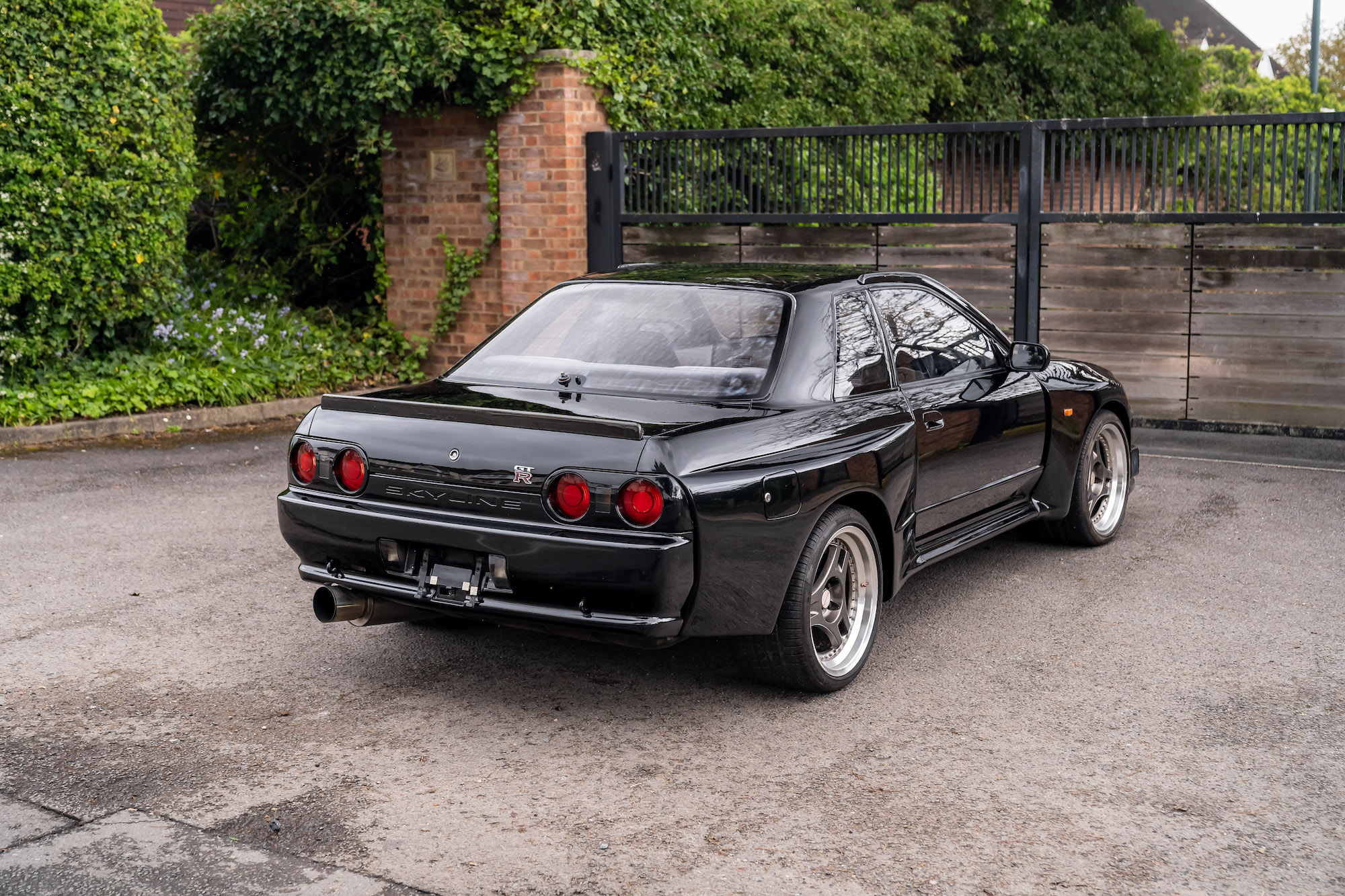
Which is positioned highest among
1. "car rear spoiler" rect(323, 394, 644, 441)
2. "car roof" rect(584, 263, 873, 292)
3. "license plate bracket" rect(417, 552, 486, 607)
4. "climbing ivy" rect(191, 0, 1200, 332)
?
"climbing ivy" rect(191, 0, 1200, 332)

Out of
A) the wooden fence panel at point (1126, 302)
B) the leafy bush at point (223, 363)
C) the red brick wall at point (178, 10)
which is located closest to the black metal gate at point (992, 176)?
the wooden fence panel at point (1126, 302)

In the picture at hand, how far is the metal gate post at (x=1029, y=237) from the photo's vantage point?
10.3 m

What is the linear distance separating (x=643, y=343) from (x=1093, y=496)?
3018 millimetres

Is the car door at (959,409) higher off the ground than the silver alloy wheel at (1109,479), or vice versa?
the car door at (959,409)

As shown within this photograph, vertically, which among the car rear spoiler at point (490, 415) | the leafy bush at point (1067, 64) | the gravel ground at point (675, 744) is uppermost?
the leafy bush at point (1067, 64)

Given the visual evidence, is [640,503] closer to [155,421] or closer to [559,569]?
[559,569]

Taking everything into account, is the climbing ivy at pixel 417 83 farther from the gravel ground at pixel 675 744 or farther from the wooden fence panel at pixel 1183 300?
the gravel ground at pixel 675 744

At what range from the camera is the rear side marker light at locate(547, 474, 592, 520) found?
426cm

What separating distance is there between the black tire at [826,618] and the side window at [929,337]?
2.77 feet

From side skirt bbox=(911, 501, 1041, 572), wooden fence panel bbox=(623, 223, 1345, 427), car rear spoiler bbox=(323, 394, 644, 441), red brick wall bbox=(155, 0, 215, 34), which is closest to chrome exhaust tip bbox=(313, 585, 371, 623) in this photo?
car rear spoiler bbox=(323, 394, 644, 441)

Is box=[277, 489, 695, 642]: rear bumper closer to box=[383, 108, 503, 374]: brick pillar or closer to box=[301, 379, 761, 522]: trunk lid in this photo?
box=[301, 379, 761, 522]: trunk lid

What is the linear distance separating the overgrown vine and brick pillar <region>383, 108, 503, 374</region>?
0.06 meters

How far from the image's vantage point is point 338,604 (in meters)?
4.65

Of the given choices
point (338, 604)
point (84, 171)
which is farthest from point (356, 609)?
point (84, 171)
